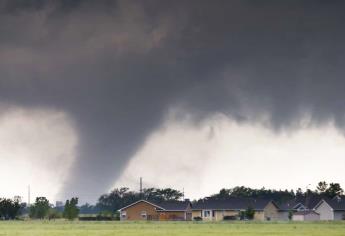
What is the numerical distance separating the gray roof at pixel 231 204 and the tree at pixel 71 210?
119ft

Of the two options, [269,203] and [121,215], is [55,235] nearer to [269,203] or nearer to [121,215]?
[121,215]

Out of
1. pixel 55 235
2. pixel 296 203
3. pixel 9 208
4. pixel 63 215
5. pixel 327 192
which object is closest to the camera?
pixel 55 235

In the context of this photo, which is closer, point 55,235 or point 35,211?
point 55,235

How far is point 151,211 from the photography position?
491 ft

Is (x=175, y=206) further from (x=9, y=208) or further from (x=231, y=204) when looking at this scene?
(x=9, y=208)

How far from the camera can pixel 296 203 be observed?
6467 inches

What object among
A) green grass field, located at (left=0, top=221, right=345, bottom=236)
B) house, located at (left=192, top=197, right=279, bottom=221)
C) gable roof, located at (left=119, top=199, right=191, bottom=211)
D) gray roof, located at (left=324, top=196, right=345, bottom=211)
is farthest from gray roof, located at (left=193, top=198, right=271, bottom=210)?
green grass field, located at (left=0, top=221, right=345, bottom=236)

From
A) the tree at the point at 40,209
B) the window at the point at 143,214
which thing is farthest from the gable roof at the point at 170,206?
the tree at the point at 40,209

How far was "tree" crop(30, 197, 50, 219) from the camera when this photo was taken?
468ft

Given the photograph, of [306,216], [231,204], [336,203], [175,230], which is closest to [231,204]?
[231,204]

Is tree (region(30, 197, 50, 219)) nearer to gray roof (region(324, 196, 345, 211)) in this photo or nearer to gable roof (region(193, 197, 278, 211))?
gable roof (region(193, 197, 278, 211))

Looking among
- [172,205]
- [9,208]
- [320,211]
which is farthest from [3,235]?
[320,211]

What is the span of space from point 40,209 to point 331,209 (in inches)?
2564

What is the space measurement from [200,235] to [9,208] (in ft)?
316
